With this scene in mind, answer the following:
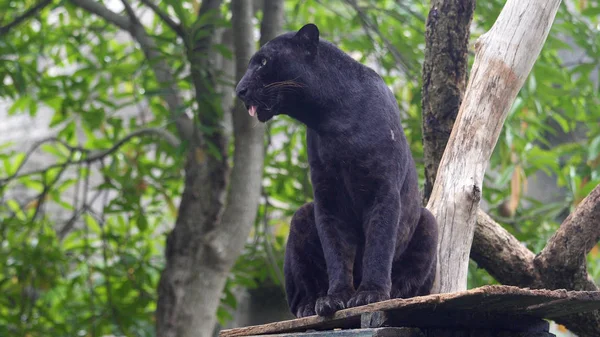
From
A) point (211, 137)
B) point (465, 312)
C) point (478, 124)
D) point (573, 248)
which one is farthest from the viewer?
point (211, 137)

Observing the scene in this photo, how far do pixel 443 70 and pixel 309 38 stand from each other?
3.72ft

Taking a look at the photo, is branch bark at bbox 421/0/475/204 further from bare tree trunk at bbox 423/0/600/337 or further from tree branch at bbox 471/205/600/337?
tree branch at bbox 471/205/600/337

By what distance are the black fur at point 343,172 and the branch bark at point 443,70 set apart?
0.85 metres

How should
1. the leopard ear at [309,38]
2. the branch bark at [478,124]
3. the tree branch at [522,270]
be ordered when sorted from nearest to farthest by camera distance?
1. the leopard ear at [309,38]
2. the branch bark at [478,124]
3. the tree branch at [522,270]

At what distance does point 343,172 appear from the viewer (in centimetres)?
264

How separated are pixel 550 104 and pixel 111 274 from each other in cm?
341

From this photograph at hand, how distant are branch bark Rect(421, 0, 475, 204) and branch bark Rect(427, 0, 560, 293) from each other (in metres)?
0.23

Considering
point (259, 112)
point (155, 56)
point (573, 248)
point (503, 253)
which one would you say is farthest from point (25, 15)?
Answer: point (573, 248)

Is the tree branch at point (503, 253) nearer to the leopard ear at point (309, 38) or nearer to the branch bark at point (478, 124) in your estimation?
the branch bark at point (478, 124)

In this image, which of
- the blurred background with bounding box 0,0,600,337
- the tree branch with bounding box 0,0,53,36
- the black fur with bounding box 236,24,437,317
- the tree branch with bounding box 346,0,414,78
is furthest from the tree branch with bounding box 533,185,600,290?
the tree branch with bounding box 0,0,53,36

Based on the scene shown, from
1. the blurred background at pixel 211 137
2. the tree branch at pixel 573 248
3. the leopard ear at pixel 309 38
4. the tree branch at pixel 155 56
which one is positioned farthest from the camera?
the tree branch at pixel 155 56

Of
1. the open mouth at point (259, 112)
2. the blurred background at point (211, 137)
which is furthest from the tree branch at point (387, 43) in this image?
the open mouth at point (259, 112)

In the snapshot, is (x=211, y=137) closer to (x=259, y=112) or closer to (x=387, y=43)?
(x=387, y=43)

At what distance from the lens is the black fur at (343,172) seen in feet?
8.39
